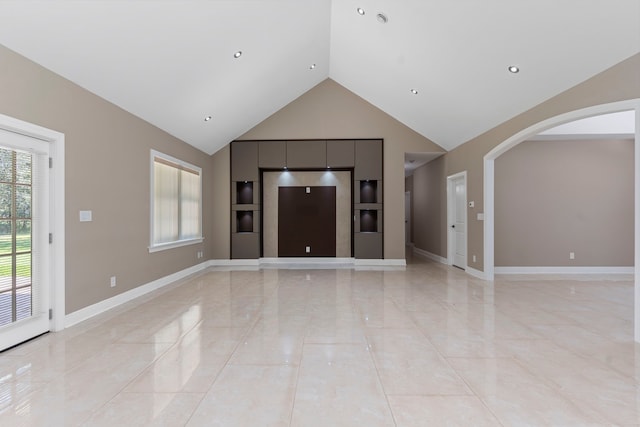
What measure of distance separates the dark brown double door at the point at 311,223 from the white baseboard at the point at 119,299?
8.69 ft

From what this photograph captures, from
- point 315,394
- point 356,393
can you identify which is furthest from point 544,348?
point 315,394

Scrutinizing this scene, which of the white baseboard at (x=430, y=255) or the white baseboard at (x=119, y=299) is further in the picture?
the white baseboard at (x=430, y=255)

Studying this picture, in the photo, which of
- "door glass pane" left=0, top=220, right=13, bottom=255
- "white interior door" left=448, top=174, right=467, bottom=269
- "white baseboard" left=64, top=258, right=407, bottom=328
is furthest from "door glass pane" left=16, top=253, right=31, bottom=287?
"white interior door" left=448, top=174, right=467, bottom=269

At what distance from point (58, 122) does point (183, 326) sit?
2451mm

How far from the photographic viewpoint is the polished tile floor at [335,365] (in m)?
2.00

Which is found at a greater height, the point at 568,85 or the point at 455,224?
the point at 568,85

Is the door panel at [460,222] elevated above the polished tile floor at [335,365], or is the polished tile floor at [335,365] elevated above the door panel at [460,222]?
the door panel at [460,222]

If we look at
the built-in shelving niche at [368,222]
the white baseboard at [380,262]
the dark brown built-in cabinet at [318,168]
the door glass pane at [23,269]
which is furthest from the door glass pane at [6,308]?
the built-in shelving niche at [368,222]

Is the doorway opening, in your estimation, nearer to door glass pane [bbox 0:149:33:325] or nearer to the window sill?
door glass pane [bbox 0:149:33:325]

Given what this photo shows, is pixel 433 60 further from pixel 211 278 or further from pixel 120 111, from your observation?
pixel 211 278

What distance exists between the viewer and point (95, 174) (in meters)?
4.03

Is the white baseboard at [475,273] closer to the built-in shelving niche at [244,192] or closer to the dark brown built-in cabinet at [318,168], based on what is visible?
the dark brown built-in cabinet at [318,168]

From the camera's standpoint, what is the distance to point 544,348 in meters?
2.99

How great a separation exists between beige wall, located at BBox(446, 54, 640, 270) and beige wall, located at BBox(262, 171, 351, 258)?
2.54 metres
